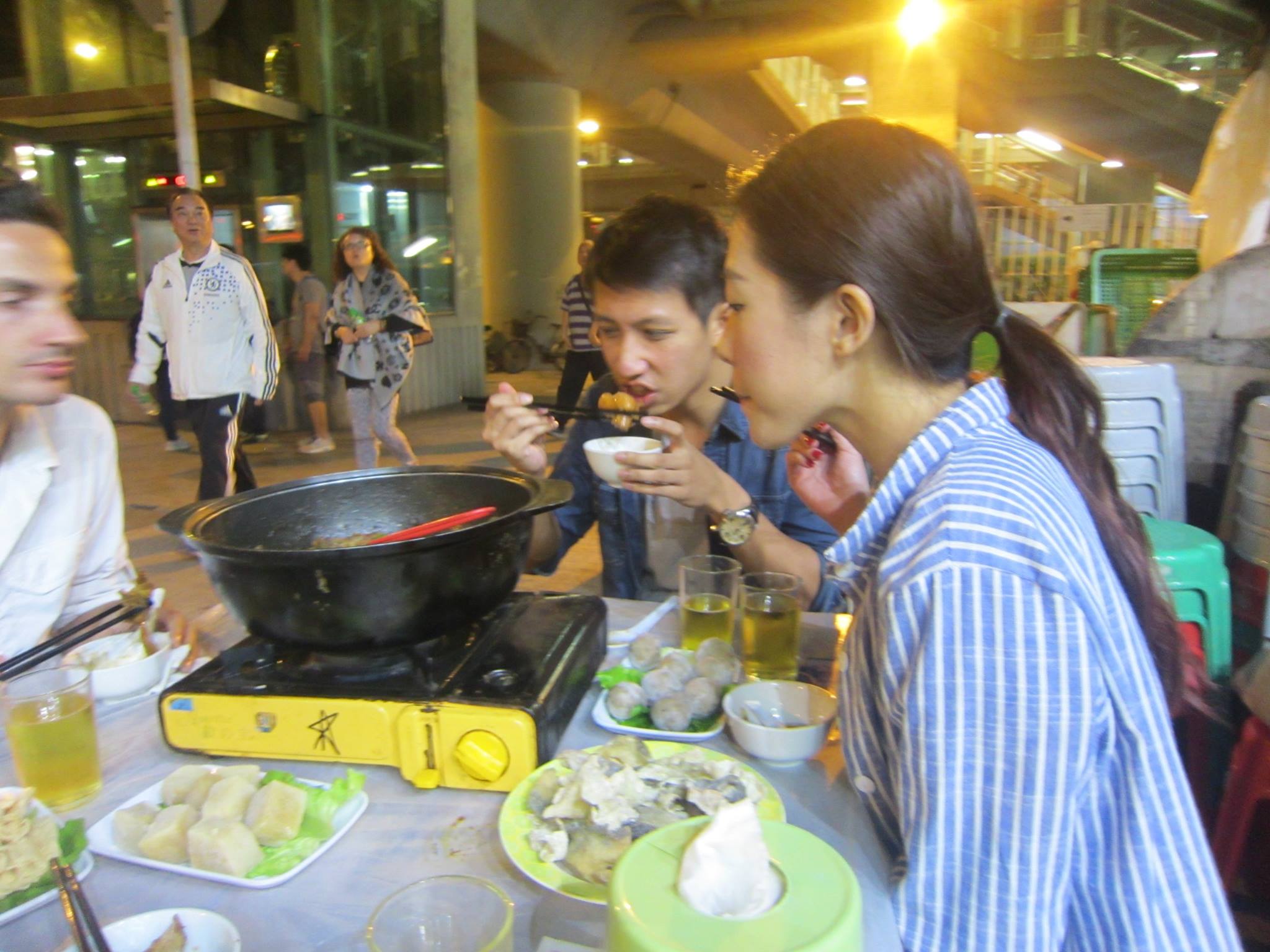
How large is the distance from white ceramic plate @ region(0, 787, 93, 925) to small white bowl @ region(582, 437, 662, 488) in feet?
3.18

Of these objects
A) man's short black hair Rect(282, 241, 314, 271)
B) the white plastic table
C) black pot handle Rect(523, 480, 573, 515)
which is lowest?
the white plastic table

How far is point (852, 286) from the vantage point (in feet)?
3.36

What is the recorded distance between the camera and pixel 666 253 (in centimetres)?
193

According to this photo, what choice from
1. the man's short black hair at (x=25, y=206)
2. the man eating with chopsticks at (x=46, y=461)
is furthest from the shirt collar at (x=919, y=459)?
the man's short black hair at (x=25, y=206)

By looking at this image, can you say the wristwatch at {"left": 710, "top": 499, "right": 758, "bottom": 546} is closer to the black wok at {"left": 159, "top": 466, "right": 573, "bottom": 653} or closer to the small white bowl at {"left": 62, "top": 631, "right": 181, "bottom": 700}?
the black wok at {"left": 159, "top": 466, "right": 573, "bottom": 653}

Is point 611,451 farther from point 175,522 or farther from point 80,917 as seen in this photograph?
point 80,917

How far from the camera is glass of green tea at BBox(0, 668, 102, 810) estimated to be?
1.03 metres

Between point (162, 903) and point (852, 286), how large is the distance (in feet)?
3.36

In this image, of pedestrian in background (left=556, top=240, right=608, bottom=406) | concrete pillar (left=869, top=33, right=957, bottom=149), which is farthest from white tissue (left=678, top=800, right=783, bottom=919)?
concrete pillar (left=869, top=33, right=957, bottom=149)

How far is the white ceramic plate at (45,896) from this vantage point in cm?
83

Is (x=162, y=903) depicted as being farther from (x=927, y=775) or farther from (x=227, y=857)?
(x=927, y=775)

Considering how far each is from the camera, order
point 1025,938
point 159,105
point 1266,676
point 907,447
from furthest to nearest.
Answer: point 159,105
point 1266,676
point 907,447
point 1025,938

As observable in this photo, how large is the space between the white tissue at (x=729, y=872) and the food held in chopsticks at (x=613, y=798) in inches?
11.0

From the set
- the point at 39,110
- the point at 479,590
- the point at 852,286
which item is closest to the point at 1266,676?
the point at 852,286
